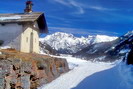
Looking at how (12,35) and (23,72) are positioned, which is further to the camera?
(12,35)

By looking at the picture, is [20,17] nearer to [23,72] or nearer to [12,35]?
[12,35]

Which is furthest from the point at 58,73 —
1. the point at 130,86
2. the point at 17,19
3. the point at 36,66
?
the point at 130,86

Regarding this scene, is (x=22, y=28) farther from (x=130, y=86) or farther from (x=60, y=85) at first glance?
(x=130, y=86)

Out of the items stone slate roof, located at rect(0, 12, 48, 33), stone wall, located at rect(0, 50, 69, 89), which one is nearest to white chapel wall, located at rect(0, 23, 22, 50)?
stone slate roof, located at rect(0, 12, 48, 33)

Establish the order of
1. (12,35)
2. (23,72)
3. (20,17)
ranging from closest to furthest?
(23,72), (12,35), (20,17)

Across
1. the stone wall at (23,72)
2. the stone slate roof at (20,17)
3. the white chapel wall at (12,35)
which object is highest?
the stone slate roof at (20,17)

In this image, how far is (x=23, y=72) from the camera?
72.9 ft

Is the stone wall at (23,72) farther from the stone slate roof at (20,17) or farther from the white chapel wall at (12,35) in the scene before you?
the stone slate roof at (20,17)

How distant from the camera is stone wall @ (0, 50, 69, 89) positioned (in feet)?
65.1

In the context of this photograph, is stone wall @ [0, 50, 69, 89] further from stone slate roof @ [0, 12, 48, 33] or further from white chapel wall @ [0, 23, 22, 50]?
stone slate roof @ [0, 12, 48, 33]

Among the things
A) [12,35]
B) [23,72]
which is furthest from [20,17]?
[23,72]

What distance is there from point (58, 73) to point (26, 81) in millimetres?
10172

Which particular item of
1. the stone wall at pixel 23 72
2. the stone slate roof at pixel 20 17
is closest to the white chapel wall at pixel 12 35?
the stone slate roof at pixel 20 17

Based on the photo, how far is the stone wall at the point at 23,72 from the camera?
19.8 meters
